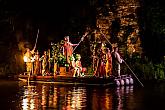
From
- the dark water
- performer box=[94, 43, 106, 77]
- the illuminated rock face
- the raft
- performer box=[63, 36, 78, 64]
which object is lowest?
the dark water

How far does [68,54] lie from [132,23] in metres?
8.92

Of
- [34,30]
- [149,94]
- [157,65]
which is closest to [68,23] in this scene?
[34,30]

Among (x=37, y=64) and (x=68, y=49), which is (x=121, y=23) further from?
(x=68, y=49)

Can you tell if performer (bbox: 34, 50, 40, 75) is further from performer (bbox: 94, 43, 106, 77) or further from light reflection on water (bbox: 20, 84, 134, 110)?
light reflection on water (bbox: 20, 84, 134, 110)

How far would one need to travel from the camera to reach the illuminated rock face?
1368 inches

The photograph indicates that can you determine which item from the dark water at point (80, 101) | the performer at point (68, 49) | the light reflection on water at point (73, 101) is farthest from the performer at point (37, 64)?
the light reflection on water at point (73, 101)

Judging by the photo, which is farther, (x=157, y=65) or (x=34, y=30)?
(x=34, y=30)

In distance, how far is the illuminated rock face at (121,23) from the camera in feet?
114

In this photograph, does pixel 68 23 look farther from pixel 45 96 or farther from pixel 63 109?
pixel 63 109

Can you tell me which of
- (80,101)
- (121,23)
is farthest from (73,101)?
(121,23)

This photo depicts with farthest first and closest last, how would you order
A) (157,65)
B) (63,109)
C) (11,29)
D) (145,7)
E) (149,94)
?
(11,29) < (145,7) < (157,65) < (149,94) < (63,109)

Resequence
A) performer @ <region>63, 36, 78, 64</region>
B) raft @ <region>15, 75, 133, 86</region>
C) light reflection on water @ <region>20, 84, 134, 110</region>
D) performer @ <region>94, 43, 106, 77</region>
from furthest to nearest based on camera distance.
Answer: performer @ <region>63, 36, 78, 64</region> < performer @ <region>94, 43, 106, 77</region> < raft @ <region>15, 75, 133, 86</region> < light reflection on water @ <region>20, 84, 134, 110</region>

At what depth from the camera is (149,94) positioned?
21.3 m

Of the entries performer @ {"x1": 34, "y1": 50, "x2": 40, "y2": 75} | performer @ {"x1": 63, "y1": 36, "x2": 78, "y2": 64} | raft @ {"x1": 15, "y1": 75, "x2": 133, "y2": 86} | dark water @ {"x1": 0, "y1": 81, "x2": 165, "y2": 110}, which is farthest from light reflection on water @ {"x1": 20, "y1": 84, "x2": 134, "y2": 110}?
performer @ {"x1": 34, "y1": 50, "x2": 40, "y2": 75}
